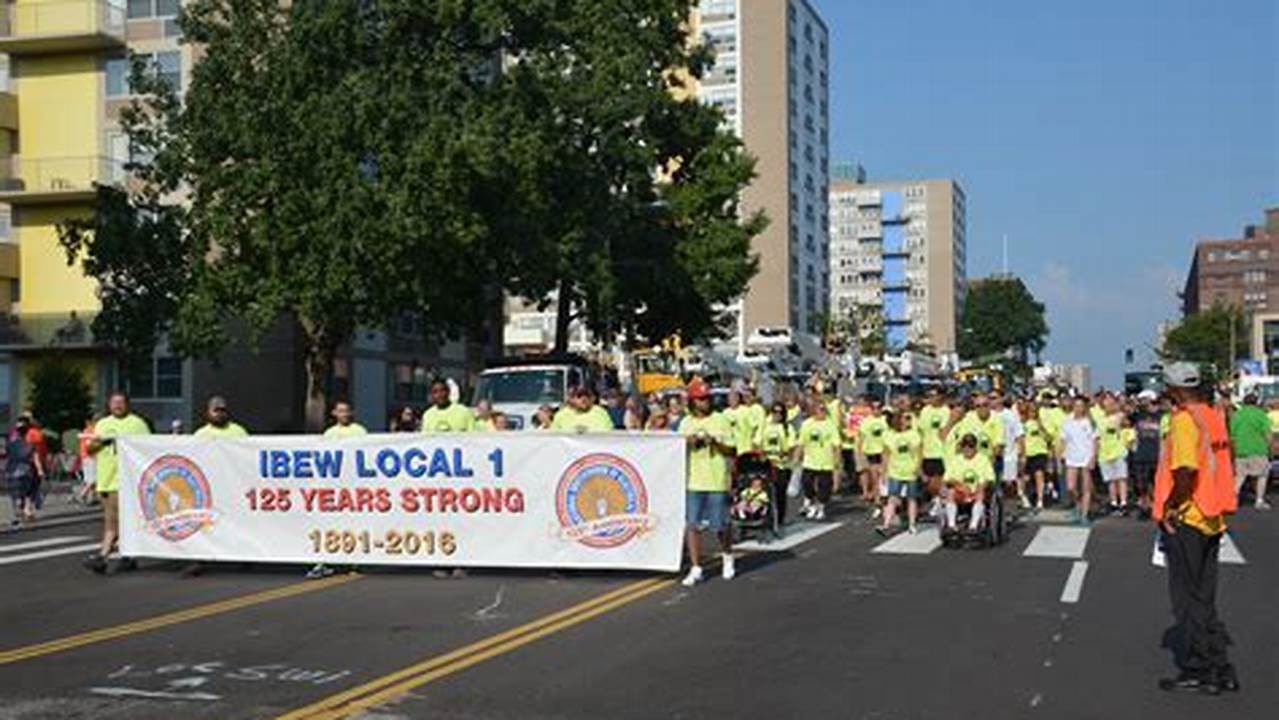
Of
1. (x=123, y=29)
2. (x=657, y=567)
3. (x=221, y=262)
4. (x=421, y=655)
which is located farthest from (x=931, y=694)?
(x=123, y=29)

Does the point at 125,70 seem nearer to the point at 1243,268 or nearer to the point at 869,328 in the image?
the point at 869,328

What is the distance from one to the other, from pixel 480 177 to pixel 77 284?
22097mm

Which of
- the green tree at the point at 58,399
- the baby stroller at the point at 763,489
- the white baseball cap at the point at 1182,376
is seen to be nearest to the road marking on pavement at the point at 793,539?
Result: the baby stroller at the point at 763,489

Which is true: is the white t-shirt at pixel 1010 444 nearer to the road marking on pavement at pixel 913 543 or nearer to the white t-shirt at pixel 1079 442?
the white t-shirt at pixel 1079 442

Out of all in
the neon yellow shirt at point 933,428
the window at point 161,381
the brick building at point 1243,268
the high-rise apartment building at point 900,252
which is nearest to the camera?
the neon yellow shirt at point 933,428

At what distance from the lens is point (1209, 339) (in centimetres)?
12038

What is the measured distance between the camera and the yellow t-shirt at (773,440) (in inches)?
704

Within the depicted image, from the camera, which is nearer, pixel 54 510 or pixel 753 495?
pixel 753 495

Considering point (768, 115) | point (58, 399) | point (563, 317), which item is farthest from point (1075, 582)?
point (768, 115)

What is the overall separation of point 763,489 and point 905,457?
201cm

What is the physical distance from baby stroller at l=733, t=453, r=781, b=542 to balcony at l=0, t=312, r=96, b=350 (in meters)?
33.2

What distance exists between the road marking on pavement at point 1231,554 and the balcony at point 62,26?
129 ft

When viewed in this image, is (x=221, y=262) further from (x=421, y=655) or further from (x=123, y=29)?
(x=421, y=655)

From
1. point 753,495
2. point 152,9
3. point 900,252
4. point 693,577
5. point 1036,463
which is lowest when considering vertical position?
point 693,577
